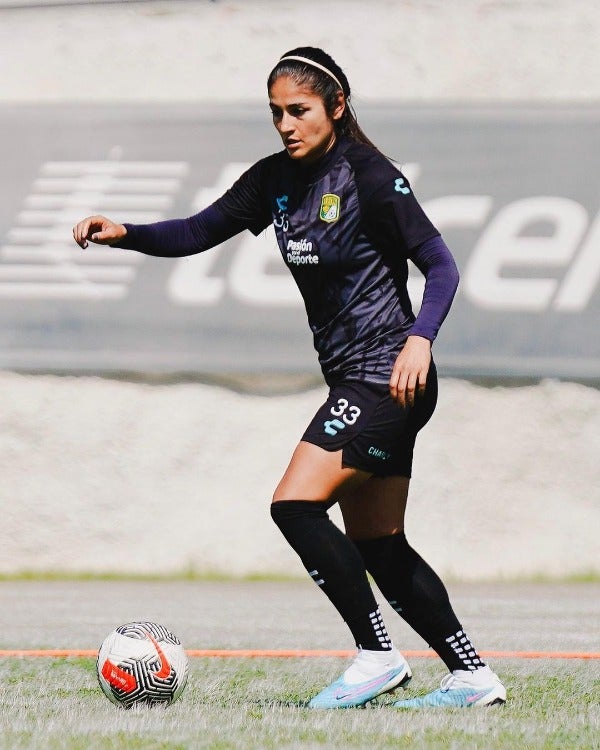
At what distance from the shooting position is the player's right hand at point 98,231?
4.16m

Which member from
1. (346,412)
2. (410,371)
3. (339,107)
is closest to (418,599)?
(346,412)

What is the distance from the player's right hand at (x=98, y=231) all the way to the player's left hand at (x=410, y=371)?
3.30ft

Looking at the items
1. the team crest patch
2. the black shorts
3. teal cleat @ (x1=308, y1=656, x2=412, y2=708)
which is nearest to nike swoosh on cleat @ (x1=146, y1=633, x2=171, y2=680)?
teal cleat @ (x1=308, y1=656, x2=412, y2=708)

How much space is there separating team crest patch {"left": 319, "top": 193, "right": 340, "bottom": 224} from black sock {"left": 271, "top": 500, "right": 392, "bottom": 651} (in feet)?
2.64

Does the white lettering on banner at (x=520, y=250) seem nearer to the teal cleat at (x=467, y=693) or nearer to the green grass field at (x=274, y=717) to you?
the green grass field at (x=274, y=717)

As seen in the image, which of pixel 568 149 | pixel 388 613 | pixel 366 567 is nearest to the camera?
pixel 366 567

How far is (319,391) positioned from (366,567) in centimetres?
701

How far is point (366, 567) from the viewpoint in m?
4.10

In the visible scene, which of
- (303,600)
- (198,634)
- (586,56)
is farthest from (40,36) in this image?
(198,634)

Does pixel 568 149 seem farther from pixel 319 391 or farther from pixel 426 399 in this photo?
pixel 426 399

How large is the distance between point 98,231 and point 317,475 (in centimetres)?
106

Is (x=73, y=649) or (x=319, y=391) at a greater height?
(x=319, y=391)

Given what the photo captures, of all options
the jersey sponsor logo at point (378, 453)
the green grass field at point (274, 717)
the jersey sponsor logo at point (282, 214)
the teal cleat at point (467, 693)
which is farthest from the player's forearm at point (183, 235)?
the teal cleat at point (467, 693)

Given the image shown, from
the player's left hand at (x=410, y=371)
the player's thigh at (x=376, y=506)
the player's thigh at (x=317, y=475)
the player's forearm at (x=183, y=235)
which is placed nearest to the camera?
the player's left hand at (x=410, y=371)
